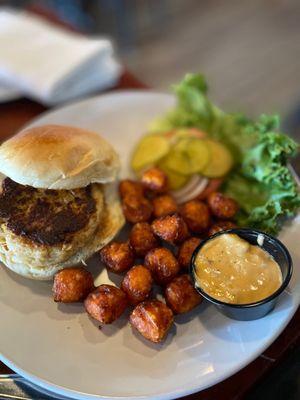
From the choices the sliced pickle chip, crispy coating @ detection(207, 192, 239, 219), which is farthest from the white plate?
the sliced pickle chip

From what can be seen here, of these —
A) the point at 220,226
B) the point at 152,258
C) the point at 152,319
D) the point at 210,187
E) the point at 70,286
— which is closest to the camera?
the point at 152,319

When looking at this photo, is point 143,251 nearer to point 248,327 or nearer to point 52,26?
point 248,327

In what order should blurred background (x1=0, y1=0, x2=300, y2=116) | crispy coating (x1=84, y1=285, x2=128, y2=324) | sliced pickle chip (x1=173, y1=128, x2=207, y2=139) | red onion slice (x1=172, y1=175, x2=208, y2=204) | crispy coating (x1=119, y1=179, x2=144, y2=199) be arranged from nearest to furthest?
crispy coating (x1=84, y1=285, x2=128, y2=324), crispy coating (x1=119, y1=179, x2=144, y2=199), red onion slice (x1=172, y1=175, x2=208, y2=204), sliced pickle chip (x1=173, y1=128, x2=207, y2=139), blurred background (x1=0, y1=0, x2=300, y2=116)

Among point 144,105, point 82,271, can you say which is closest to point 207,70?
point 144,105

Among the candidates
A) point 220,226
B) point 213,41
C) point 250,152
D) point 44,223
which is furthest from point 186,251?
point 213,41

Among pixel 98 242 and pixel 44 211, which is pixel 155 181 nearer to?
pixel 98 242

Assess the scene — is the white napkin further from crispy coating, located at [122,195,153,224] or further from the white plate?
the white plate
